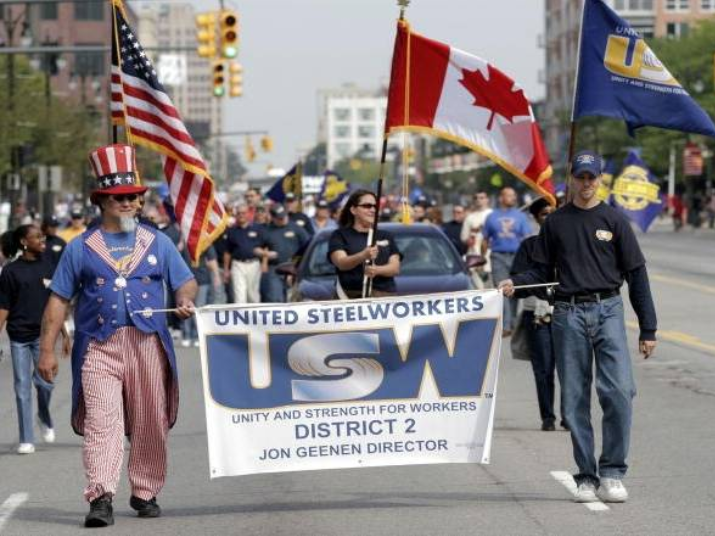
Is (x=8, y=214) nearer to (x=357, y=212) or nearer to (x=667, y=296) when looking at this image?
(x=667, y=296)

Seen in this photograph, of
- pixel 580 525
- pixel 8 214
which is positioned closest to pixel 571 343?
pixel 580 525

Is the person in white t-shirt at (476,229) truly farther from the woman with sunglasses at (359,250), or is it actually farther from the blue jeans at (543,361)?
the woman with sunglasses at (359,250)

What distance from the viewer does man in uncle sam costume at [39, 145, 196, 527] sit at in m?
9.18

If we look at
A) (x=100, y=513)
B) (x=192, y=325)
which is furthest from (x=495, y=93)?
(x=192, y=325)

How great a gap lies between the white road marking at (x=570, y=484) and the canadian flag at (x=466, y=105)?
2.05m

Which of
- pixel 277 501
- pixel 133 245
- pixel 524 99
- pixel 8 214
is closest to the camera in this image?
pixel 133 245

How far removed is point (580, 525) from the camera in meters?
8.67

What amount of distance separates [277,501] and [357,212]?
10.5 feet

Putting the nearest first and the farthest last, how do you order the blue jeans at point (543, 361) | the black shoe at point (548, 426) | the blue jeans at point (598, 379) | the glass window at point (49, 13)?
the blue jeans at point (598, 379) → the blue jeans at point (543, 361) → the black shoe at point (548, 426) → the glass window at point (49, 13)

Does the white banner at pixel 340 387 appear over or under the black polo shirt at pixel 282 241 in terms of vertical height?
over

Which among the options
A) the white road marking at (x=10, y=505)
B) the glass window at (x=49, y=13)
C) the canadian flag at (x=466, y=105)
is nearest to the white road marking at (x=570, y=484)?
the canadian flag at (x=466, y=105)

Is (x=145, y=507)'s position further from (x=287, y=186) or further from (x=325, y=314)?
(x=287, y=186)

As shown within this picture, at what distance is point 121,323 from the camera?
30.2ft

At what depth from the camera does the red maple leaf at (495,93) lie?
11914 millimetres
